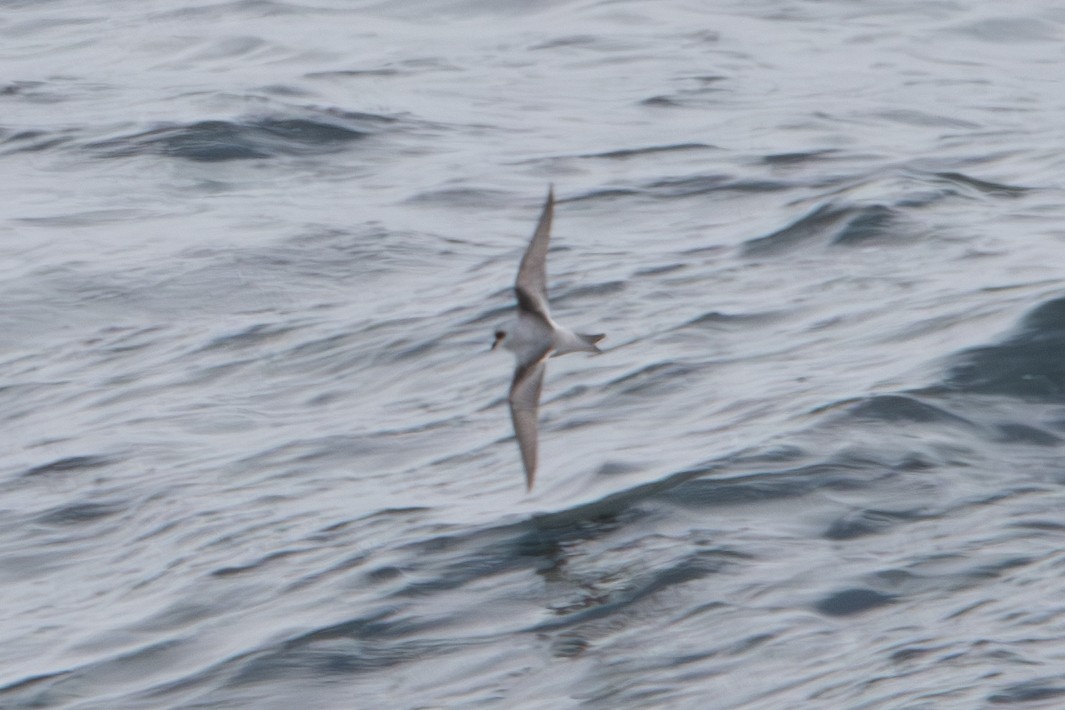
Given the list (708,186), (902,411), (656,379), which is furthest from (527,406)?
(708,186)

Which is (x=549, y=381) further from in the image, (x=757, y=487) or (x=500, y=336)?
(x=500, y=336)

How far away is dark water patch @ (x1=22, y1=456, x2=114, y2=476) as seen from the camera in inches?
396

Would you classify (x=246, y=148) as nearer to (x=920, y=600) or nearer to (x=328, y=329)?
(x=328, y=329)

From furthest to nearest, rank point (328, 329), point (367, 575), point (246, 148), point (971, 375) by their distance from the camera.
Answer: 1. point (246, 148)
2. point (328, 329)
3. point (971, 375)
4. point (367, 575)

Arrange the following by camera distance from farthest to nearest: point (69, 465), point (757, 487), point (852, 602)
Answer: point (69, 465) → point (757, 487) → point (852, 602)

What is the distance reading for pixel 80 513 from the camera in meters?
9.59

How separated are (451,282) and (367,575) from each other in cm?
434

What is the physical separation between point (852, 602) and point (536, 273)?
185 centimetres

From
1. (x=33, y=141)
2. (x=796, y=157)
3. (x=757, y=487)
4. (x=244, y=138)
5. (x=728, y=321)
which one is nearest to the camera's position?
(x=757, y=487)

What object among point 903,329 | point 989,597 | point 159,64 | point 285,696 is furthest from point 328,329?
point 159,64

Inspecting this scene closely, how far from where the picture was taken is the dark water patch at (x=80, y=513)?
31.2 ft

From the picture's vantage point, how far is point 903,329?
10.8 metres

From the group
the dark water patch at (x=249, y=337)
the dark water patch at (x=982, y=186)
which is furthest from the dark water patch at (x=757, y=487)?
the dark water patch at (x=982, y=186)

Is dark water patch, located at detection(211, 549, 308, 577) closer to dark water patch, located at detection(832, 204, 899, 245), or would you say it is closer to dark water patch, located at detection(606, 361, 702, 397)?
dark water patch, located at detection(606, 361, 702, 397)
